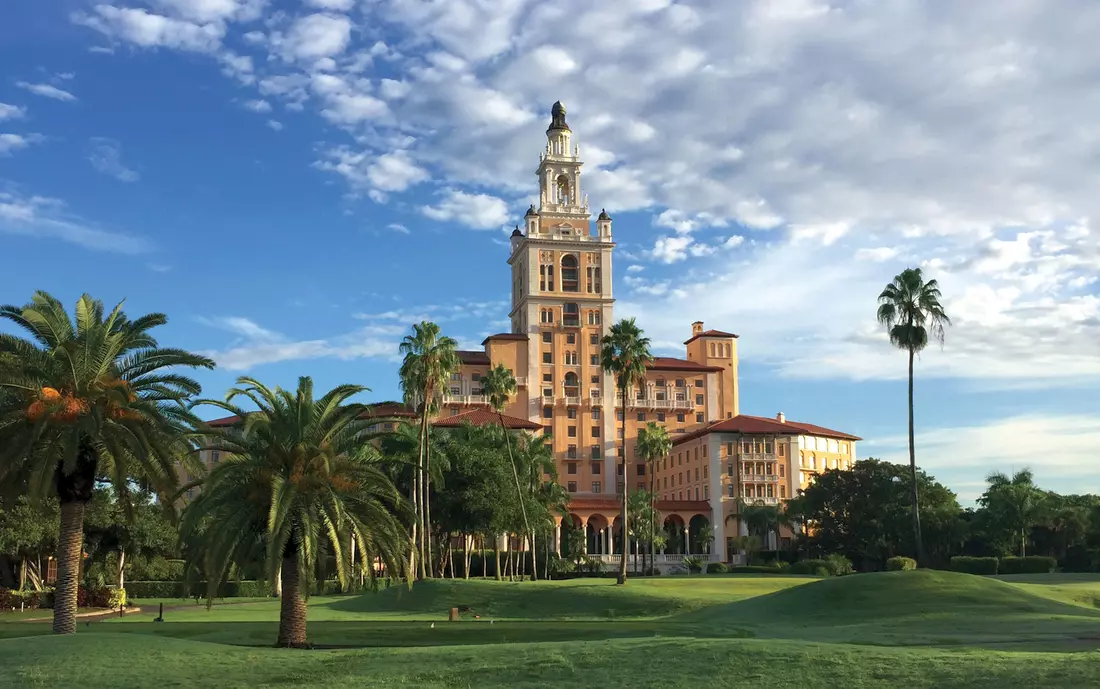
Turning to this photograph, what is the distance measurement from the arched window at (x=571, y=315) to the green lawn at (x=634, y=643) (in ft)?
307

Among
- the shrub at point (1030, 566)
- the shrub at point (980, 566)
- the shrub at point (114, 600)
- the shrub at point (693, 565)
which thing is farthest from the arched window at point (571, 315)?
the shrub at point (114, 600)

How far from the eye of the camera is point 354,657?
24.6 metres

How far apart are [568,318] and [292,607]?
118 metres

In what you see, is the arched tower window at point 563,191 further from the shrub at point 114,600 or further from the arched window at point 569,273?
the shrub at point 114,600

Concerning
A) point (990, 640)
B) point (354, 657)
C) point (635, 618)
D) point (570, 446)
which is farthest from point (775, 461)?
point (354, 657)

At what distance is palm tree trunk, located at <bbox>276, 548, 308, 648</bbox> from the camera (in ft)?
108

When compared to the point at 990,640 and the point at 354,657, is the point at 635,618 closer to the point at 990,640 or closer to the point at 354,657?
the point at 990,640

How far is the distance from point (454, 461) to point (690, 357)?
252ft

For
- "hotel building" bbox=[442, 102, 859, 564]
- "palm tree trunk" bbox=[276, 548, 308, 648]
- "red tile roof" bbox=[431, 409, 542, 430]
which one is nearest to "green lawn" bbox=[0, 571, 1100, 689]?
"palm tree trunk" bbox=[276, 548, 308, 648]

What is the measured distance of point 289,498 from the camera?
32.1 m

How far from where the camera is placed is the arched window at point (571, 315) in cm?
15012

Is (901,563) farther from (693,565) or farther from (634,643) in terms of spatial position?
(634,643)

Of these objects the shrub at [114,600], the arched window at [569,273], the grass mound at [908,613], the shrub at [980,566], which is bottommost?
the shrub at [114,600]

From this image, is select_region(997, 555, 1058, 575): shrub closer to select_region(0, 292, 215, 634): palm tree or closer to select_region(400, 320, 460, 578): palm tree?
select_region(400, 320, 460, 578): palm tree
